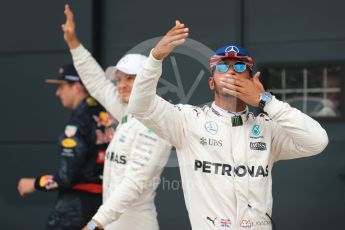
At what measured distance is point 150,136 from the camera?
13.6 ft

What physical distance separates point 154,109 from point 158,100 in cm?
5

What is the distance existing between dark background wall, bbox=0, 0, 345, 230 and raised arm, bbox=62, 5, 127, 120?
1.33m

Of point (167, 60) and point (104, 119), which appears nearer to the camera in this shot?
point (104, 119)

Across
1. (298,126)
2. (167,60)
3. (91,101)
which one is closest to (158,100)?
(298,126)

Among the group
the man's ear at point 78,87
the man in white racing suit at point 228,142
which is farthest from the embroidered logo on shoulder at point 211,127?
the man's ear at point 78,87

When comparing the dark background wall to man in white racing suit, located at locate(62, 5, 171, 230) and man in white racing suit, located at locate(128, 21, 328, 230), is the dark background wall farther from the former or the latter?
man in white racing suit, located at locate(128, 21, 328, 230)

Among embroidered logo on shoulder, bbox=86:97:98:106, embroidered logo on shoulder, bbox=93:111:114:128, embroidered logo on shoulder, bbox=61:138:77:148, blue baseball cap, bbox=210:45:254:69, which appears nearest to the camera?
blue baseball cap, bbox=210:45:254:69

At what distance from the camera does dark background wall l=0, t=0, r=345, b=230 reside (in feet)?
18.3

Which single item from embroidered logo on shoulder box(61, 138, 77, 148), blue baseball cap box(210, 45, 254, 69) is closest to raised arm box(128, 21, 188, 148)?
blue baseball cap box(210, 45, 254, 69)

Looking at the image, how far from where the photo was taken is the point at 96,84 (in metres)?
4.78

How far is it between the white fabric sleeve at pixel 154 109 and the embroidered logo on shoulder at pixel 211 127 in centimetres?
12

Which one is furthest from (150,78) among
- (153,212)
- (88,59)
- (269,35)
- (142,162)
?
(269,35)

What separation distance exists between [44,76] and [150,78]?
3693 millimetres

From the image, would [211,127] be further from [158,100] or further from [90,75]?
[90,75]
